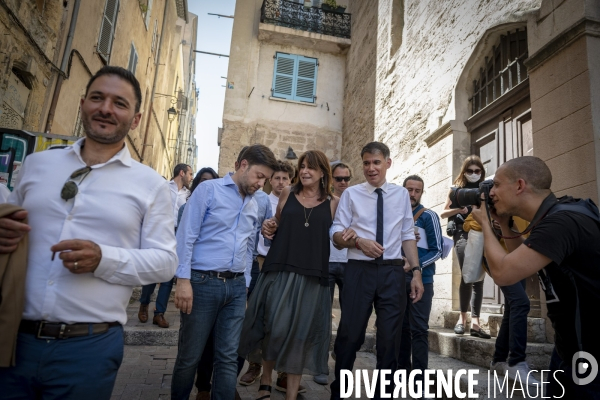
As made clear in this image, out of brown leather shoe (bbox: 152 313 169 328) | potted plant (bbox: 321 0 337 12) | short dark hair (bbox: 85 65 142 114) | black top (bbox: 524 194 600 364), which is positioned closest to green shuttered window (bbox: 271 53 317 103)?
potted plant (bbox: 321 0 337 12)

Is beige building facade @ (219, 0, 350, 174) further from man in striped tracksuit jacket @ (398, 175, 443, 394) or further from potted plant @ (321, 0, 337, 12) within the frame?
man in striped tracksuit jacket @ (398, 175, 443, 394)

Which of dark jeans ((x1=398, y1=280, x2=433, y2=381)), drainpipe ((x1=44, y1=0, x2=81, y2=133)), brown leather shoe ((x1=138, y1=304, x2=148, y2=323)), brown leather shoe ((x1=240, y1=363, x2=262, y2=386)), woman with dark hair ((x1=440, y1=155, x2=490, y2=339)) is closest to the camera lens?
dark jeans ((x1=398, y1=280, x2=433, y2=381))

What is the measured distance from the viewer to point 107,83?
1.54m

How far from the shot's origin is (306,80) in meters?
13.5

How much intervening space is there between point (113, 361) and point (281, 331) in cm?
147

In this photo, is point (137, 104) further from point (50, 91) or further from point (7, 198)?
point (50, 91)

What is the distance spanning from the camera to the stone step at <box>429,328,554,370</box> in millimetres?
3553

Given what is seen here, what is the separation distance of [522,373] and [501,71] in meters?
4.07

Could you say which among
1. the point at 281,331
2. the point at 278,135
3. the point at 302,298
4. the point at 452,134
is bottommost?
the point at 281,331

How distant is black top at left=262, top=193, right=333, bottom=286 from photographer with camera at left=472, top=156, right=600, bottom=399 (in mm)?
1197

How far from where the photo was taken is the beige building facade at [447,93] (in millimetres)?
3797

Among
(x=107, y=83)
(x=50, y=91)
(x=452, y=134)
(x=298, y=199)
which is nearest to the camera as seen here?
(x=107, y=83)

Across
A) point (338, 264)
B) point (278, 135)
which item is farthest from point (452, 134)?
point (278, 135)

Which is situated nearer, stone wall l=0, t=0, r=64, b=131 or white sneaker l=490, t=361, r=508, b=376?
white sneaker l=490, t=361, r=508, b=376
